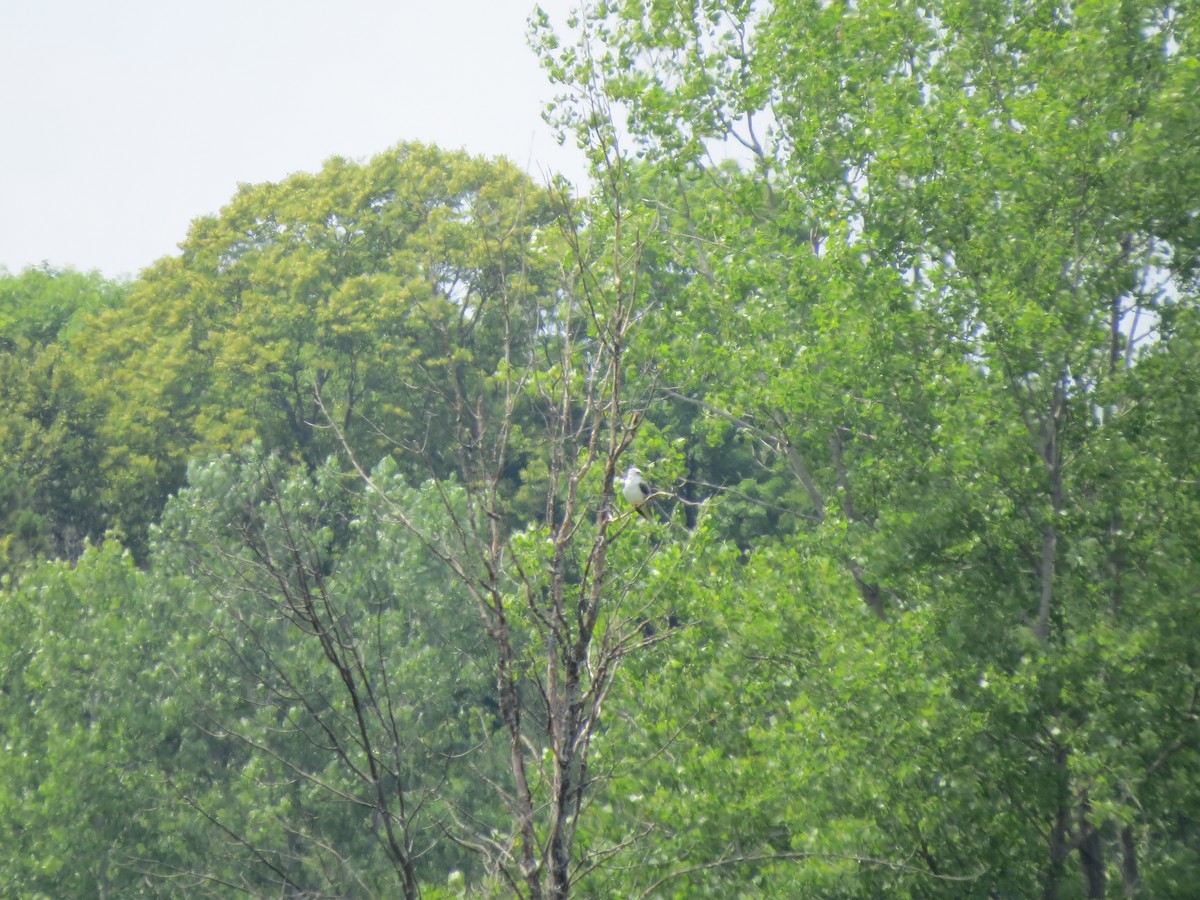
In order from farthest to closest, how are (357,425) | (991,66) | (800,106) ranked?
(357,425), (800,106), (991,66)

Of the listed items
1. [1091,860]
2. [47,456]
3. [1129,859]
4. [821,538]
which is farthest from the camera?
[47,456]

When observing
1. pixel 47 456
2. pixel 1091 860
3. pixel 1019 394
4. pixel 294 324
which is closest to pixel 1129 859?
pixel 1091 860

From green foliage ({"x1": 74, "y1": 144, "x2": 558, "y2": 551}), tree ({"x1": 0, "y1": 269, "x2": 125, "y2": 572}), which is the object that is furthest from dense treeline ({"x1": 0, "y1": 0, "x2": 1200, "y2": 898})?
green foliage ({"x1": 74, "y1": 144, "x2": 558, "y2": 551})

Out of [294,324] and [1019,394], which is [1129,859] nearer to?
[1019,394]

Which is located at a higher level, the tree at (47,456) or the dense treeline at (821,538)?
the tree at (47,456)

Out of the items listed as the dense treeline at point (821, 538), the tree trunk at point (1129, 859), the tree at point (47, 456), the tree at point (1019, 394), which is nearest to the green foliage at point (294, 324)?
the tree at point (47, 456)

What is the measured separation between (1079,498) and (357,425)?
24423 millimetres

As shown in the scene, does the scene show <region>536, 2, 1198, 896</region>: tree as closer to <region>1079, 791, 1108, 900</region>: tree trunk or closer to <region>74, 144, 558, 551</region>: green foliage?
<region>1079, 791, 1108, 900</region>: tree trunk

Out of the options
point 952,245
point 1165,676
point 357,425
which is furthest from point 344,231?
point 1165,676

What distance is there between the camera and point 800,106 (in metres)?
16.9

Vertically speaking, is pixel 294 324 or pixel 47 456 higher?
pixel 294 324

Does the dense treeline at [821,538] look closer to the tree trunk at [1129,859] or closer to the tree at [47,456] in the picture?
the tree trunk at [1129,859]

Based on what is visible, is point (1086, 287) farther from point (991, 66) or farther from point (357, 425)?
point (357, 425)

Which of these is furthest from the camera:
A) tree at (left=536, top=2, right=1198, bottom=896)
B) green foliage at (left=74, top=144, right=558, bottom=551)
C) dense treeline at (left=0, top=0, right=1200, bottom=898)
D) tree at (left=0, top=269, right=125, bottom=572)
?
green foliage at (left=74, top=144, right=558, bottom=551)
